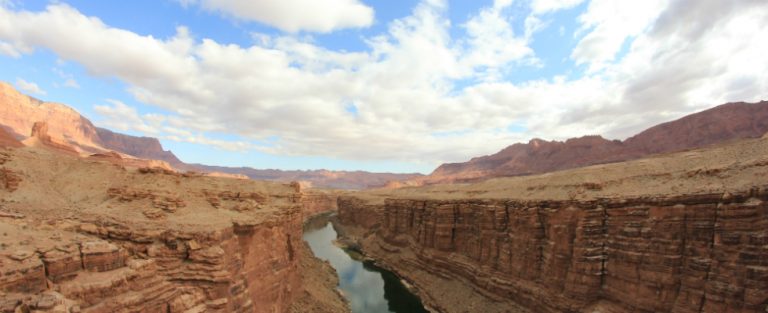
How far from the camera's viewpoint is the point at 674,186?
21.1m

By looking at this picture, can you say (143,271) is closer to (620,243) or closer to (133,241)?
(133,241)

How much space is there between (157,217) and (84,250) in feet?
19.5

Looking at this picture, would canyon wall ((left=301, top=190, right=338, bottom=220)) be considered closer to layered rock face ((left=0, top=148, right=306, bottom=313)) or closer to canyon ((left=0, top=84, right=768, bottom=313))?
canyon ((left=0, top=84, right=768, bottom=313))

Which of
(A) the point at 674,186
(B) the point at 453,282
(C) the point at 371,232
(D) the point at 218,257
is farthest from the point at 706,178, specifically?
(C) the point at 371,232

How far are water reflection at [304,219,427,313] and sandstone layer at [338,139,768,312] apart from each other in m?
2.42

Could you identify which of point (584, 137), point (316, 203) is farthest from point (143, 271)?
point (584, 137)

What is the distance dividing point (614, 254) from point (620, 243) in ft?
2.78

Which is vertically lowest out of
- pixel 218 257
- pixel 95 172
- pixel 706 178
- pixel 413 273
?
pixel 413 273

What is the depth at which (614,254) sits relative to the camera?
70.1 ft

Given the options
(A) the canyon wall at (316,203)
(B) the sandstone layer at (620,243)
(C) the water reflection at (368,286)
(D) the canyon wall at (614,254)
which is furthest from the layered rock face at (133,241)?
(A) the canyon wall at (316,203)

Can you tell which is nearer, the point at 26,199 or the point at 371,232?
the point at 26,199

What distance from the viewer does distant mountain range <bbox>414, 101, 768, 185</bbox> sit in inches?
3376

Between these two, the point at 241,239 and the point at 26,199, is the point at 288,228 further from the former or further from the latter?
the point at 26,199

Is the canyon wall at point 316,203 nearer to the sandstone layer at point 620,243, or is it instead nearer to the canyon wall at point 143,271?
the sandstone layer at point 620,243
